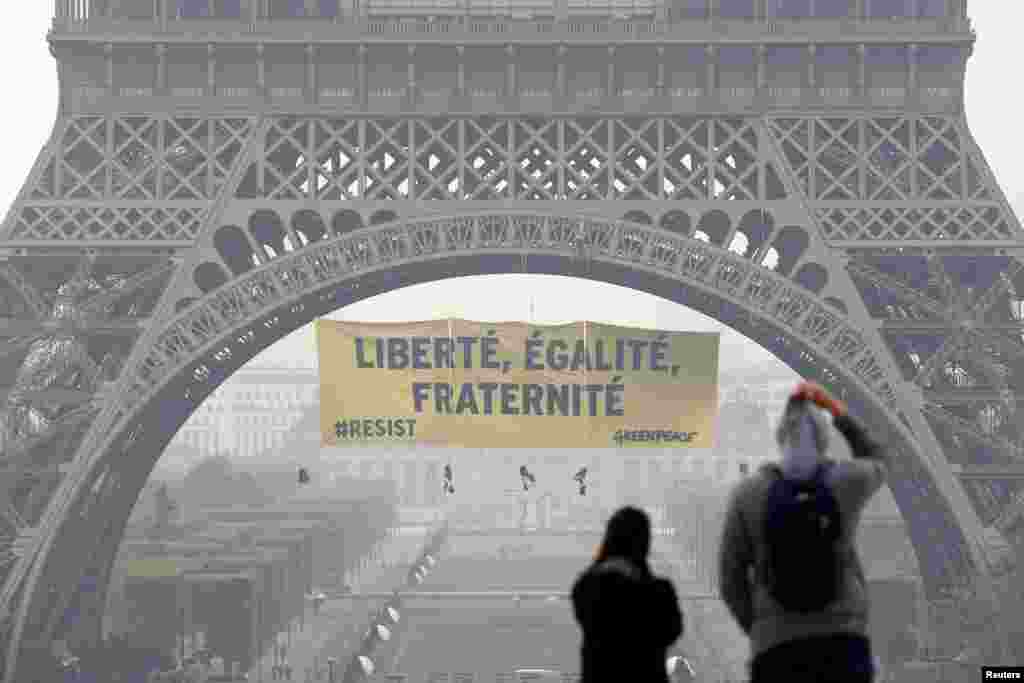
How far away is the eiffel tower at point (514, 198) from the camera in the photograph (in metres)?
34.2

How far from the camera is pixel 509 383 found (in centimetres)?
3381

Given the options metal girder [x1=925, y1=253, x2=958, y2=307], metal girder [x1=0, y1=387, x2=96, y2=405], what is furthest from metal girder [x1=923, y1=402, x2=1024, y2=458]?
metal girder [x1=0, y1=387, x2=96, y2=405]

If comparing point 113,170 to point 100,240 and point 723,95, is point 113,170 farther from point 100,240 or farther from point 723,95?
point 723,95

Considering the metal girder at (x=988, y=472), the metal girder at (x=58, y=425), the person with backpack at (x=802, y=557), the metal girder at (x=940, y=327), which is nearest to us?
the person with backpack at (x=802, y=557)

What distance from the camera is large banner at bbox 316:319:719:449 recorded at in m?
33.8

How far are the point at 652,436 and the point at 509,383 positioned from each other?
9.89 feet

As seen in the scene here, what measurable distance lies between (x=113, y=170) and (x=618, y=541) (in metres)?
29.4

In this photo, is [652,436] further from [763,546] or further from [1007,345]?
[763,546]

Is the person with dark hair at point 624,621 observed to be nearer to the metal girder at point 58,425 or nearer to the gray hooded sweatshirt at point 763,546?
the gray hooded sweatshirt at point 763,546

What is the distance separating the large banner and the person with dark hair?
86.1 feet

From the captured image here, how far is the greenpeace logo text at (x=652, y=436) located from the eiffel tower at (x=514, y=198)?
274cm

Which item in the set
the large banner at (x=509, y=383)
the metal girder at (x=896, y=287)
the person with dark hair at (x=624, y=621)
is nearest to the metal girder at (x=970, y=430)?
the metal girder at (x=896, y=287)

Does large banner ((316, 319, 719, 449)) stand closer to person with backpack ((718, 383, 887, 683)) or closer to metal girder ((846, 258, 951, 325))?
metal girder ((846, 258, 951, 325))

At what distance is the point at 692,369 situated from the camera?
113ft
